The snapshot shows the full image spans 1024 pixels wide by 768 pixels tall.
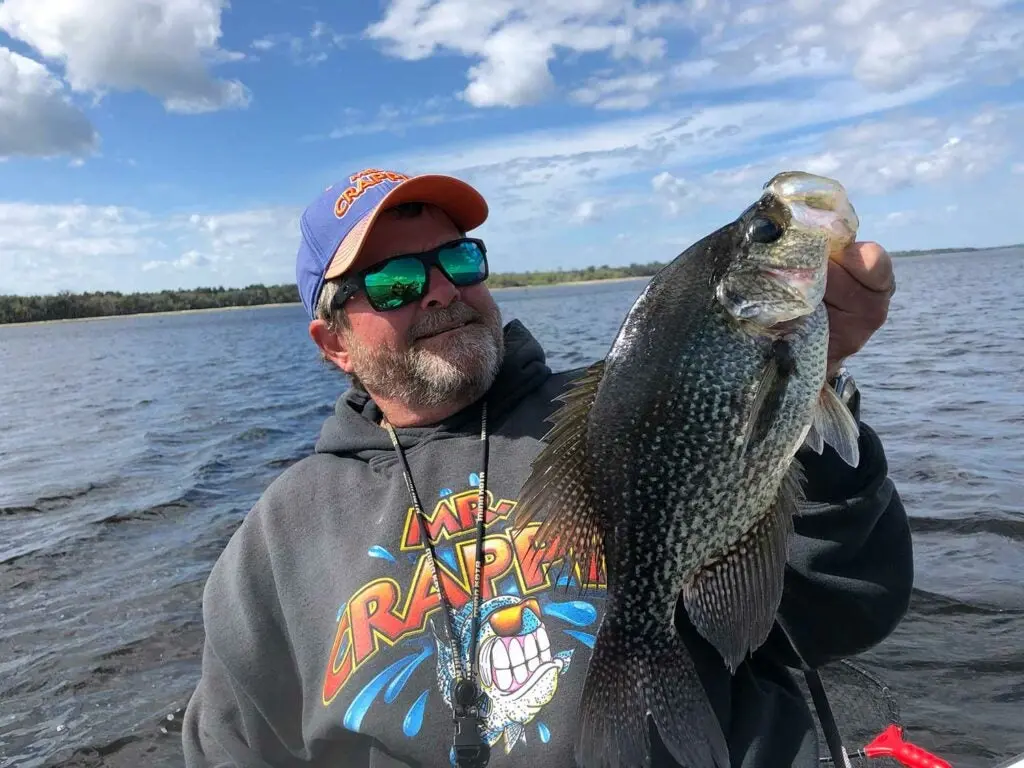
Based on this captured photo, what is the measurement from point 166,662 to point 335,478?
4.93 meters

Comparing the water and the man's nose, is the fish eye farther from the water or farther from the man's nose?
the water

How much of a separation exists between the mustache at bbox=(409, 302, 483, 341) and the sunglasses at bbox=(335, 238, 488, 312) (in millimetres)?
106

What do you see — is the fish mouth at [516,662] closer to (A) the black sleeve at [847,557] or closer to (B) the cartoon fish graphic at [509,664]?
(B) the cartoon fish graphic at [509,664]

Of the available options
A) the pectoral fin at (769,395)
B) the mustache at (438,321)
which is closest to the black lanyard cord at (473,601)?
the mustache at (438,321)

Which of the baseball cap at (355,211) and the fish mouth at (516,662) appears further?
the baseball cap at (355,211)

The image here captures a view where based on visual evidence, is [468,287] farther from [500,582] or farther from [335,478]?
[500,582]

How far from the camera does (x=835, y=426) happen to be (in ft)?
7.18

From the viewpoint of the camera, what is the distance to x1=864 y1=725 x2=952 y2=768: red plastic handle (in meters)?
3.58

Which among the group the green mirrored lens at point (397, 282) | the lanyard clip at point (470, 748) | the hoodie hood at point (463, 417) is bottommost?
the lanyard clip at point (470, 748)

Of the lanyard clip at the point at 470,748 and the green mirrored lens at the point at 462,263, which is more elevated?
the green mirrored lens at the point at 462,263

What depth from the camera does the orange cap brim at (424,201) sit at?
3529 mm

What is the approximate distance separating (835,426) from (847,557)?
1.81ft

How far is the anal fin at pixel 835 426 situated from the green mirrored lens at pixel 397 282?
195 centimetres

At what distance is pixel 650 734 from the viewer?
8.25 feet
